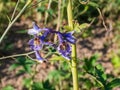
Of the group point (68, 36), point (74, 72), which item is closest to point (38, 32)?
point (68, 36)

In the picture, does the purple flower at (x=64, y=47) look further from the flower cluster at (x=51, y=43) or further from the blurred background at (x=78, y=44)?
the blurred background at (x=78, y=44)

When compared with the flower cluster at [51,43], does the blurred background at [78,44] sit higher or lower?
lower

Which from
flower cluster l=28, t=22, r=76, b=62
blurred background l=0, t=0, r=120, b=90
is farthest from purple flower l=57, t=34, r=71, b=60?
blurred background l=0, t=0, r=120, b=90

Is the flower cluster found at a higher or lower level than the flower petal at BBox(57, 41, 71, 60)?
higher

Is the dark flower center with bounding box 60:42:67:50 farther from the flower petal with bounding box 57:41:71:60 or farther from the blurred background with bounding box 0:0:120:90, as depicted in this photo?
the blurred background with bounding box 0:0:120:90

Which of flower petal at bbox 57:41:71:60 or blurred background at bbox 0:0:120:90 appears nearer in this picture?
flower petal at bbox 57:41:71:60

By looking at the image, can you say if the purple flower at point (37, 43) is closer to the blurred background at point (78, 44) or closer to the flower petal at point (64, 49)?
the flower petal at point (64, 49)

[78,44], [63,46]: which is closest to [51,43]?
[63,46]

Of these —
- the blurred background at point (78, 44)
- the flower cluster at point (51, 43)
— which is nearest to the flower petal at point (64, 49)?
the flower cluster at point (51, 43)

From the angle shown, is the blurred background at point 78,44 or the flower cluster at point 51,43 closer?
the flower cluster at point 51,43

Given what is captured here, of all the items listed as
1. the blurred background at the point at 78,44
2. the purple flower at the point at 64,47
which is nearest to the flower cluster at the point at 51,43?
the purple flower at the point at 64,47

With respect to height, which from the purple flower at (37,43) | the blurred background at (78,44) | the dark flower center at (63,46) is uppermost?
the purple flower at (37,43)
